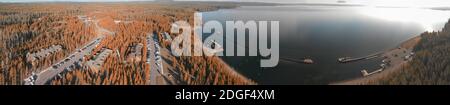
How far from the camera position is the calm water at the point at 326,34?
802 centimetres

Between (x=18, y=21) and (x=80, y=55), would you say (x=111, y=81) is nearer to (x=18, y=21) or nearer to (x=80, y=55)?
(x=80, y=55)

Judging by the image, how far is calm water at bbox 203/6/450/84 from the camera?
802 centimetres

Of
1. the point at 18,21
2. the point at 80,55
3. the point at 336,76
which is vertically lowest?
the point at 336,76

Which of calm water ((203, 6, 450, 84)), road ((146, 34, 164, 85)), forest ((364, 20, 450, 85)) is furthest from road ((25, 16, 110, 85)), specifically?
forest ((364, 20, 450, 85))

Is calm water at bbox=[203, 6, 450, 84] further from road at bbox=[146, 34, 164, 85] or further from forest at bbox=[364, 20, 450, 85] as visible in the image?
road at bbox=[146, 34, 164, 85]

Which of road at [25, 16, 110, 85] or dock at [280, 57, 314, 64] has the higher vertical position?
road at [25, 16, 110, 85]

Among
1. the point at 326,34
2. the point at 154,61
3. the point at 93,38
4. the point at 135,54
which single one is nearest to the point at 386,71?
the point at 326,34

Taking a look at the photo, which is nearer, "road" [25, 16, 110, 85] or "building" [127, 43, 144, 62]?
"road" [25, 16, 110, 85]

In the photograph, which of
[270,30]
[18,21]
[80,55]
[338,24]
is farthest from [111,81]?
[338,24]

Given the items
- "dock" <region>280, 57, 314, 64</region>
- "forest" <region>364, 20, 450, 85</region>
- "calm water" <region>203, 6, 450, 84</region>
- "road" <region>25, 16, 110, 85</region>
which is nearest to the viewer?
"road" <region>25, 16, 110, 85</region>

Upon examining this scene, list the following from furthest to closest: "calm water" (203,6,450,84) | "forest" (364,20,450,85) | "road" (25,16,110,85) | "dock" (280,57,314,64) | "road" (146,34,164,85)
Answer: "dock" (280,57,314,64) → "calm water" (203,6,450,84) → "forest" (364,20,450,85) → "road" (25,16,110,85) → "road" (146,34,164,85)

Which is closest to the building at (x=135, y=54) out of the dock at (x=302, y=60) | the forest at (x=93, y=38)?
the forest at (x=93, y=38)
